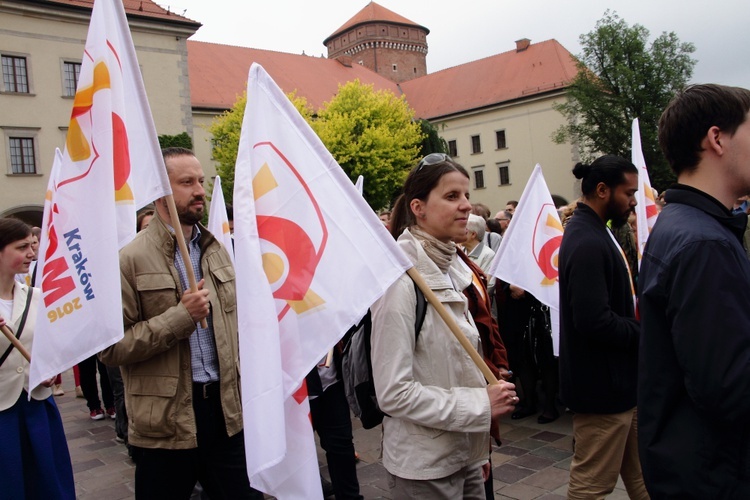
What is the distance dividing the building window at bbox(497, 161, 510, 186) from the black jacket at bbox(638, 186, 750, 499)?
48149 millimetres

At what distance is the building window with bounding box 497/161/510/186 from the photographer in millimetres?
49000

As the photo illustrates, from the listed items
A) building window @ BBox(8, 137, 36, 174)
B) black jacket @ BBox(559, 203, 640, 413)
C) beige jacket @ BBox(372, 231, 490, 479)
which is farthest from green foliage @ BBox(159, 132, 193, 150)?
beige jacket @ BBox(372, 231, 490, 479)

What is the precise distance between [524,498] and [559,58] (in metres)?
49.0

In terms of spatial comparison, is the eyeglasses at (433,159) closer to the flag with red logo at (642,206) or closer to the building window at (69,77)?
the flag with red logo at (642,206)

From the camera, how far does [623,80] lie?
42469 millimetres

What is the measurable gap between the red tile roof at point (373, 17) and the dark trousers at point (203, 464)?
67909 mm

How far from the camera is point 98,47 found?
269 centimetres

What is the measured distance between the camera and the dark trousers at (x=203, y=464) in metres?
2.98

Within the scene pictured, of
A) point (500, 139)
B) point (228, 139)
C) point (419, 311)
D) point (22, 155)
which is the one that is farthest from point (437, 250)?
point (500, 139)

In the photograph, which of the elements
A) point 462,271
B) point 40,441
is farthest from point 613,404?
point 40,441

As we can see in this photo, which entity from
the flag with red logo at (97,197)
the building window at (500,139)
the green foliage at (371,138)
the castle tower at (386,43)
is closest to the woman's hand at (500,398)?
the flag with red logo at (97,197)

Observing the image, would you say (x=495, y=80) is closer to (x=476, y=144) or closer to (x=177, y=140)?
(x=476, y=144)

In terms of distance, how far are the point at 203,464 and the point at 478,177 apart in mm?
48838

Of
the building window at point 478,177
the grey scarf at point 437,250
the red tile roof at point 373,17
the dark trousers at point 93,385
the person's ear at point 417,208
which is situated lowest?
the dark trousers at point 93,385
